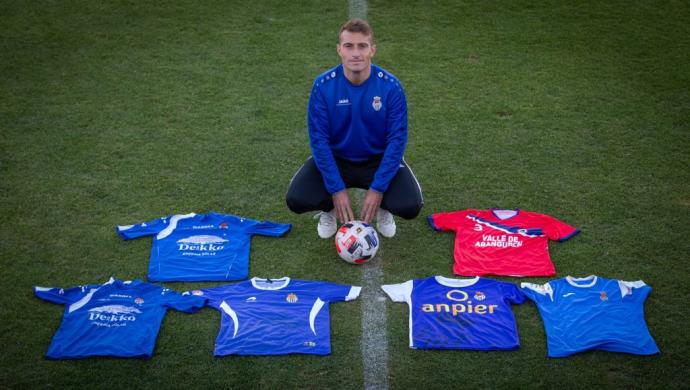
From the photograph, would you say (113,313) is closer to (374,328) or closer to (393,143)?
(374,328)

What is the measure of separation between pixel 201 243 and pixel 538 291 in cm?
288

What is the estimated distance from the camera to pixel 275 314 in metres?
5.03

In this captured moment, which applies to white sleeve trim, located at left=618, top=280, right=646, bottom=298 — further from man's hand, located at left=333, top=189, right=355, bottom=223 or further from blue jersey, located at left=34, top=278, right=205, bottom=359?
blue jersey, located at left=34, top=278, right=205, bottom=359

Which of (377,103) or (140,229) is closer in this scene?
(377,103)

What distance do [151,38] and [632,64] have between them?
665cm

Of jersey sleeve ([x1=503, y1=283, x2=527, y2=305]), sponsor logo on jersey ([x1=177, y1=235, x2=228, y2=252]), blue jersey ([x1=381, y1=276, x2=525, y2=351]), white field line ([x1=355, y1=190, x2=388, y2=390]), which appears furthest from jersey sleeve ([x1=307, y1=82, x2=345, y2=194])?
jersey sleeve ([x1=503, y1=283, x2=527, y2=305])

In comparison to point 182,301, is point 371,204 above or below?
above

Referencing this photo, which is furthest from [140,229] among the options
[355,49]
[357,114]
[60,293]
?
[355,49]

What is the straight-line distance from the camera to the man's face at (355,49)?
5.32 m

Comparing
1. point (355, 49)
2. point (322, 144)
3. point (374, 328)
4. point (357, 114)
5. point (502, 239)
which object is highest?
point (355, 49)

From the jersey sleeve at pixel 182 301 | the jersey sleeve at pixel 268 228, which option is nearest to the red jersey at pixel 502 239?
the jersey sleeve at pixel 268 228

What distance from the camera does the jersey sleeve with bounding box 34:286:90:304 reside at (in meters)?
5.12

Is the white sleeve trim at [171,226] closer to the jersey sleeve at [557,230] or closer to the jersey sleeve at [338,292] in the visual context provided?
the jersey sleeve at [338,292]

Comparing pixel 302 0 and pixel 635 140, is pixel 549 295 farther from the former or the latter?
pixel 302 0
